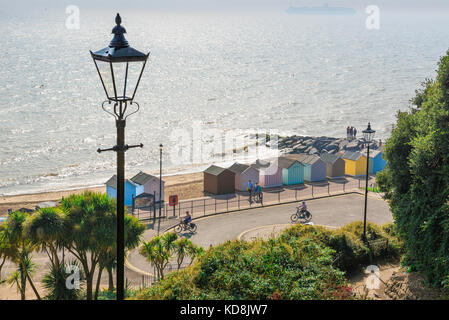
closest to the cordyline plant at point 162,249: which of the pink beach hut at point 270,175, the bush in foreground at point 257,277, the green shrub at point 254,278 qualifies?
the bush in foreground at point 257,277

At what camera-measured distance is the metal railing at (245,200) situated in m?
29.2

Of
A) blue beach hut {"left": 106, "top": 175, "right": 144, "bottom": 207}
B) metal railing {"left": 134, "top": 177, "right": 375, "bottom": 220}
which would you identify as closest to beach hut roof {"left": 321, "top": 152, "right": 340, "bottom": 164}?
metal railing {"left": 134, "top": 177, "right": 375, "bottom": 220}

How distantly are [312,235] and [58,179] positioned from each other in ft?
124

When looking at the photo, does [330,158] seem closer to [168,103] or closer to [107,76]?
[107,76]

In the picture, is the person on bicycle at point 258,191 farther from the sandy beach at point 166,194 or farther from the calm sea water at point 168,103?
the calm sea water at point 168,103

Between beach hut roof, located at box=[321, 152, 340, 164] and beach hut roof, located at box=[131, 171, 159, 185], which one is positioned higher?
beach hut roof, located at box=[321, 152, 340, 164]

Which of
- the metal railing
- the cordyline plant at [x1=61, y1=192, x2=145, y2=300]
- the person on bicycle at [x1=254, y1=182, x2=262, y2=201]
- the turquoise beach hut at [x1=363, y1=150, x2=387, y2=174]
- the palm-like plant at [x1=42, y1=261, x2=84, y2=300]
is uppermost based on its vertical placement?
the cordyline plant at [x1=61, y1=192, x2=145, y2=300]

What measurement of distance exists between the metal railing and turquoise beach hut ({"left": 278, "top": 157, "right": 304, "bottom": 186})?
2.26 ft

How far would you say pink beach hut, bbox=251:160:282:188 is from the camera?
118 ft

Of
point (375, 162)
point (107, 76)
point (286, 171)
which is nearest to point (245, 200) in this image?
point (286, 171)

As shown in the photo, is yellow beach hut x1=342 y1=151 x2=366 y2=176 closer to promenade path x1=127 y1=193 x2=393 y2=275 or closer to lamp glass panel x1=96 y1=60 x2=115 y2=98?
promenade path x1=127 y1=193 x2=393 y2=275
